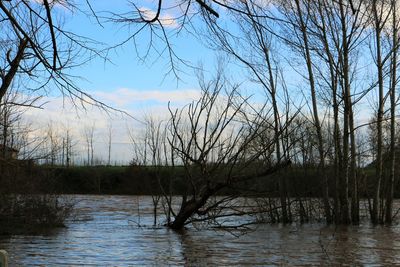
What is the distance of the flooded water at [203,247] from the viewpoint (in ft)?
48.9

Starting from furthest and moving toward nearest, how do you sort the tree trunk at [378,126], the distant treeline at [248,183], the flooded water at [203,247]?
the tree trunk at [378,126]
the distant treeline at [248,183]
the flooded water at [203,247]

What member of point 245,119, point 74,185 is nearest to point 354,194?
point 245,119

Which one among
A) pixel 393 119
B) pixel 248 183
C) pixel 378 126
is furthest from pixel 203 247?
pixel 393 119

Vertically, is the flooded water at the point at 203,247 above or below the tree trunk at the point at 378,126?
below

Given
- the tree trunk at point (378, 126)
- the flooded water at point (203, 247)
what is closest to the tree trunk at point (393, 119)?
the tree trunk at point (378, 126)

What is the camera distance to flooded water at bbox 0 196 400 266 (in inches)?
586

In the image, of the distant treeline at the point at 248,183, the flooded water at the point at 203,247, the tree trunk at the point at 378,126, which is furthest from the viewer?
the tree trunk at the point at 378,126

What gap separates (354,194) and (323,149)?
246 cm

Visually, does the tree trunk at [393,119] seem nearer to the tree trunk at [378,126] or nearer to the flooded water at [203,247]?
the tree trunk at [378,126]

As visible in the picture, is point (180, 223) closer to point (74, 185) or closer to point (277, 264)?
point (277, 264)

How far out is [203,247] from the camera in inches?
698

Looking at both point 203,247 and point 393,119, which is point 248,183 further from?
point 393,119

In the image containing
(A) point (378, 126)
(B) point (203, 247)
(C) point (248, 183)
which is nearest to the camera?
(B) point (203, 247)

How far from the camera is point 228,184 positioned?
63.5 feet
